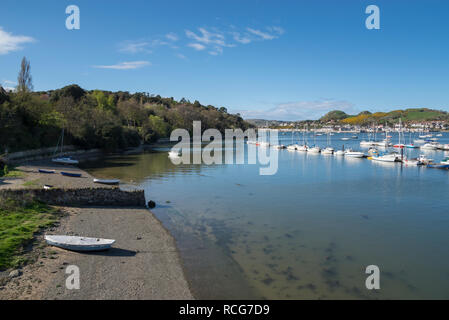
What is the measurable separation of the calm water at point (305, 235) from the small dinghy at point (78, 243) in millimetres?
3865

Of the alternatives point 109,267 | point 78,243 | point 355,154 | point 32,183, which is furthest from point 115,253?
point 355,154

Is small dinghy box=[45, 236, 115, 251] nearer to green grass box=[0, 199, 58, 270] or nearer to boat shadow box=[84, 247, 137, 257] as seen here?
boat shadow box=[84, 247, 137, 257]

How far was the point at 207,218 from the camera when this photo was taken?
22.2 m

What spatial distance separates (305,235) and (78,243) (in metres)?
12.4

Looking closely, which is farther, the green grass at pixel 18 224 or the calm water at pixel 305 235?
the calm water at pixel 305 235

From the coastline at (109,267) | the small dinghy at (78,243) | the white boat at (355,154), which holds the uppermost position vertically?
the white boat at (355,154)

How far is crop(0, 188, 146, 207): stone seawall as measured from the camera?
20.0 metres

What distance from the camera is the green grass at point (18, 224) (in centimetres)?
1246

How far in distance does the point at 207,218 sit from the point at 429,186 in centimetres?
2958

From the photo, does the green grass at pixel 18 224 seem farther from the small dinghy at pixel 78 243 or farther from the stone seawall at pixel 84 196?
the small dinghy at pixel 78 243

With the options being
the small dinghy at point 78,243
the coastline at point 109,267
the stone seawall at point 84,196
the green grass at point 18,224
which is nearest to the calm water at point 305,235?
the coastline at point 109,267

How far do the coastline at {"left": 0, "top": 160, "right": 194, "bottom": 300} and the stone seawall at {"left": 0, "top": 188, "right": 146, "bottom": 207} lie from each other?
307cm

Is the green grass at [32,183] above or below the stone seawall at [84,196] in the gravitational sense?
above
